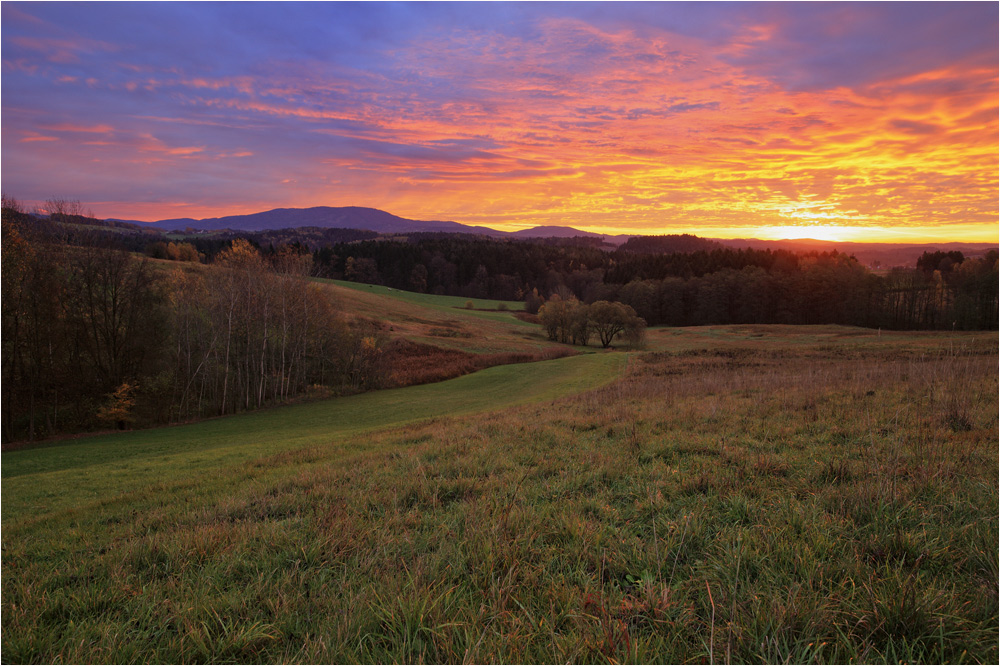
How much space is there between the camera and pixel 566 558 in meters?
3.54

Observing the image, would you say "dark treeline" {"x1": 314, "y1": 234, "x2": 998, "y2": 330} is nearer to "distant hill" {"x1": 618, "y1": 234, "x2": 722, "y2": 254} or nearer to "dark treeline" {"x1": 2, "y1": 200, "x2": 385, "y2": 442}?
"dark treeline" {"x1": 2, "y1": 200, "x2": 385, "y2": 442}

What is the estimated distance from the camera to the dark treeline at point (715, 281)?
235ft

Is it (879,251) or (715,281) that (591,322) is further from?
(879,251)

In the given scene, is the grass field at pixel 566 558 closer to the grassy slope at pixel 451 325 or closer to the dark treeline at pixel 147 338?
the dark treeline at pixel 147 338

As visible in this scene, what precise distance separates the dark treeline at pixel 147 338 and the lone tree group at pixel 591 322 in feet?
116

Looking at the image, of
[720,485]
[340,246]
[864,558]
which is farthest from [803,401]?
[340,246]

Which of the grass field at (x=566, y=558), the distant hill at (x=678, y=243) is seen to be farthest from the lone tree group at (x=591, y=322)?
the distant hill at (x=678, y=243)

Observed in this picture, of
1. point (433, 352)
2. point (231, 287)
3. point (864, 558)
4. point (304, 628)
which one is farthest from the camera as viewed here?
point (433, 352)

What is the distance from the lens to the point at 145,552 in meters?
4.22

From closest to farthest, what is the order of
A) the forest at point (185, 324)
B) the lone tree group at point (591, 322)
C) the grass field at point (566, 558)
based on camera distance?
the grass field at point (566, 558), the forest at point (185, 324), the lone tree group at point (591, 322)

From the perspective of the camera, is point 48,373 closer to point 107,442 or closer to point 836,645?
point 107,442

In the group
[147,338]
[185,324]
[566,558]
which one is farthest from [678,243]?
[566,558]

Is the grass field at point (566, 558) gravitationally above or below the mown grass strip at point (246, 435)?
above

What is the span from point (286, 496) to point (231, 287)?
35009 millimetres
